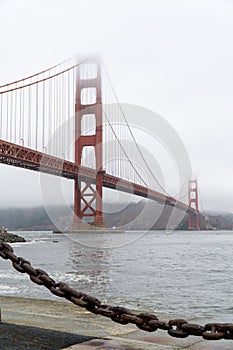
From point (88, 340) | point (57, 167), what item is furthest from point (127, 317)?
point (57, 167)

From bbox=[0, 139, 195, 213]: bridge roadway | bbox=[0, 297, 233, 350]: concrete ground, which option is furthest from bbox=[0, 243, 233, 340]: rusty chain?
bbox=[0, 139, 195, 213]: bridge roadway

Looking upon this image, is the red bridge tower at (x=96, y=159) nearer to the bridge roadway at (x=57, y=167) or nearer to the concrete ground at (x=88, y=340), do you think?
the bridge roadway at (x=57, y=167)

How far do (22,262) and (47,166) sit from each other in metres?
30.6

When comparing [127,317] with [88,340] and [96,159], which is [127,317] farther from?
[96,159]

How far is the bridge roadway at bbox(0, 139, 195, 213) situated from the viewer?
96.8ft

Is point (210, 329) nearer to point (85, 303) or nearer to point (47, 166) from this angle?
point (85, 303)

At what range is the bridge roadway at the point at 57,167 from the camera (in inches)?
1162

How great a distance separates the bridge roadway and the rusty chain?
26753mm

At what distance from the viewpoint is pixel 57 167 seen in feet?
110

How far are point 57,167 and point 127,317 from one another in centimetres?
3173

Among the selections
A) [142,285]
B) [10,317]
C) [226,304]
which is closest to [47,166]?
[142,285]

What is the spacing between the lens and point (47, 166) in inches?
1284

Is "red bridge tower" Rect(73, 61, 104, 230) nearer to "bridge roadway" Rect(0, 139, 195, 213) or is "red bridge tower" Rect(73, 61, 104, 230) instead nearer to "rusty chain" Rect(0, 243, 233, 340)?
"bridge roadway" Rect(0, 139, 195, 213)

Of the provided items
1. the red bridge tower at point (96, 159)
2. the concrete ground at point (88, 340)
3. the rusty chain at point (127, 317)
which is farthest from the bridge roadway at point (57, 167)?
the rusty chain at point (127, 317)
